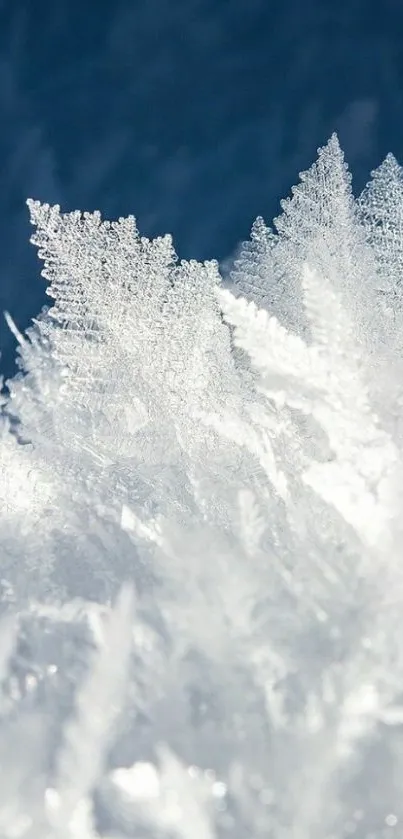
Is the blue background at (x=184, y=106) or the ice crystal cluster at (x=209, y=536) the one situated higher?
the blue background at (x=184, y=106)

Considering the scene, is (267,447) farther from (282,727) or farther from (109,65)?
(109,65)

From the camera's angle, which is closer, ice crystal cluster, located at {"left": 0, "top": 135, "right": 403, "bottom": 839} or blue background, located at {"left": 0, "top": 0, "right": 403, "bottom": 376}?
ice crystal cluster, located at {"left": 0, "top": 135, "right": 403, "bottom": 839}

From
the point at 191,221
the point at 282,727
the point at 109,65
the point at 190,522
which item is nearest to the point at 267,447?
the point at 190,522

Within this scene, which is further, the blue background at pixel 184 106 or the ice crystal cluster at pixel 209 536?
the blue background at pixel 184 106

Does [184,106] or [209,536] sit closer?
[209,536]

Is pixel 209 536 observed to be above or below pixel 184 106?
below
